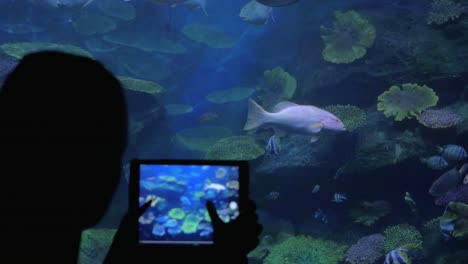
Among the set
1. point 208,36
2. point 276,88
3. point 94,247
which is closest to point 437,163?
point 276,88

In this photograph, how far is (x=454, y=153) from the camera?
621 centimetres

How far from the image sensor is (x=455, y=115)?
692 cm

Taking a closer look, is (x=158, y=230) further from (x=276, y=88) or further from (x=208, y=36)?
(x=208, y=36)

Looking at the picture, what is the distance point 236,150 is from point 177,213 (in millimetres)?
5567

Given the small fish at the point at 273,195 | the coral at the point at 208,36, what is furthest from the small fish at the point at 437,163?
the coral at the point at 208,36

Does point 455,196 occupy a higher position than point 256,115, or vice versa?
point 256,115

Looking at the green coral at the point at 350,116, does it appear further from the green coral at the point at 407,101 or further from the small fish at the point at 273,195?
the small fish at the point at 273,195

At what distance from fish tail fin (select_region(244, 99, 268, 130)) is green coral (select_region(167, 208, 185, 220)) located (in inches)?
184

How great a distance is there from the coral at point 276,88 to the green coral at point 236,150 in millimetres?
2519

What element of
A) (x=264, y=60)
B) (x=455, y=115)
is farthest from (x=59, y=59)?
(x=264, y=60)

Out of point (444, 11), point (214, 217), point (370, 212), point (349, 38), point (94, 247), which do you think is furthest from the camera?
point (349, 38)

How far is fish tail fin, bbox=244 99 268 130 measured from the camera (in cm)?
637

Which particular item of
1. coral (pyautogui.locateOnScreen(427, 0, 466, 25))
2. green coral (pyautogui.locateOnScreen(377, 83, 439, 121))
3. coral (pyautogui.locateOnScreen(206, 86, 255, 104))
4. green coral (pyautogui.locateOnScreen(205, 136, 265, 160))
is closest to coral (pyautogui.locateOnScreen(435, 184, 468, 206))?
green coral (pyautogui.locateOnScreen(377, 83, 439, 121))

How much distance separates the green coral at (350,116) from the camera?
24.3ft
